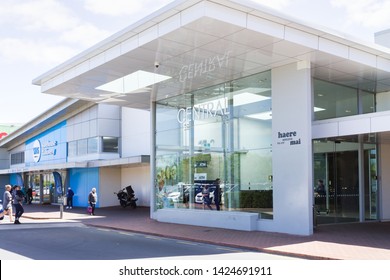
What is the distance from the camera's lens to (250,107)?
16.0 metres

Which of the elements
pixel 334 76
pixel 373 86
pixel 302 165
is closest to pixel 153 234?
pixel 302 165

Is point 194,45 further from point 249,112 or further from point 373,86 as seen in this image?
point 373,86

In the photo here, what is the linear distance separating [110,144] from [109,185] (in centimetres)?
276

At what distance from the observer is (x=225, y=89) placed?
16922 millimetres

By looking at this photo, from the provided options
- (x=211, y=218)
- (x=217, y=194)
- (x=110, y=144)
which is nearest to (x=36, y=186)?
(x=110, y=144)

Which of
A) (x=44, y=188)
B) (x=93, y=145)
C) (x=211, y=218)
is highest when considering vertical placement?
(x=93, y=145)

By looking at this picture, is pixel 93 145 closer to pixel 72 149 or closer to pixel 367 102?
pixel 72 149

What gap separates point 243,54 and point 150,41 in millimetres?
2768

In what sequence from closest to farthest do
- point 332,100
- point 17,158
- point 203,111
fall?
point 332,100, point 203,111, point 17,158

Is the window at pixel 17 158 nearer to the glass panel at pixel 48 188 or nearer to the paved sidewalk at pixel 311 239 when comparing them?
the glass panel at pixel 48 188

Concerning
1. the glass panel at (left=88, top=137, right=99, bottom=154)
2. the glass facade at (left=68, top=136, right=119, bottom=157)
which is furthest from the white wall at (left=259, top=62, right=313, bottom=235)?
the glass panel at (left=88, top=137, right=99, bottom=154)

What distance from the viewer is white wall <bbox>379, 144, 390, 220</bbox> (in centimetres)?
1789

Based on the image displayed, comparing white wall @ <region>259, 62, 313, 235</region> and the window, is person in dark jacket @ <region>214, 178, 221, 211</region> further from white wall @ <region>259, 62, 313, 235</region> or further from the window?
the window

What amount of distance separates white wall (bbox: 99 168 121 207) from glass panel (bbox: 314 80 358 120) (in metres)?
18.7
